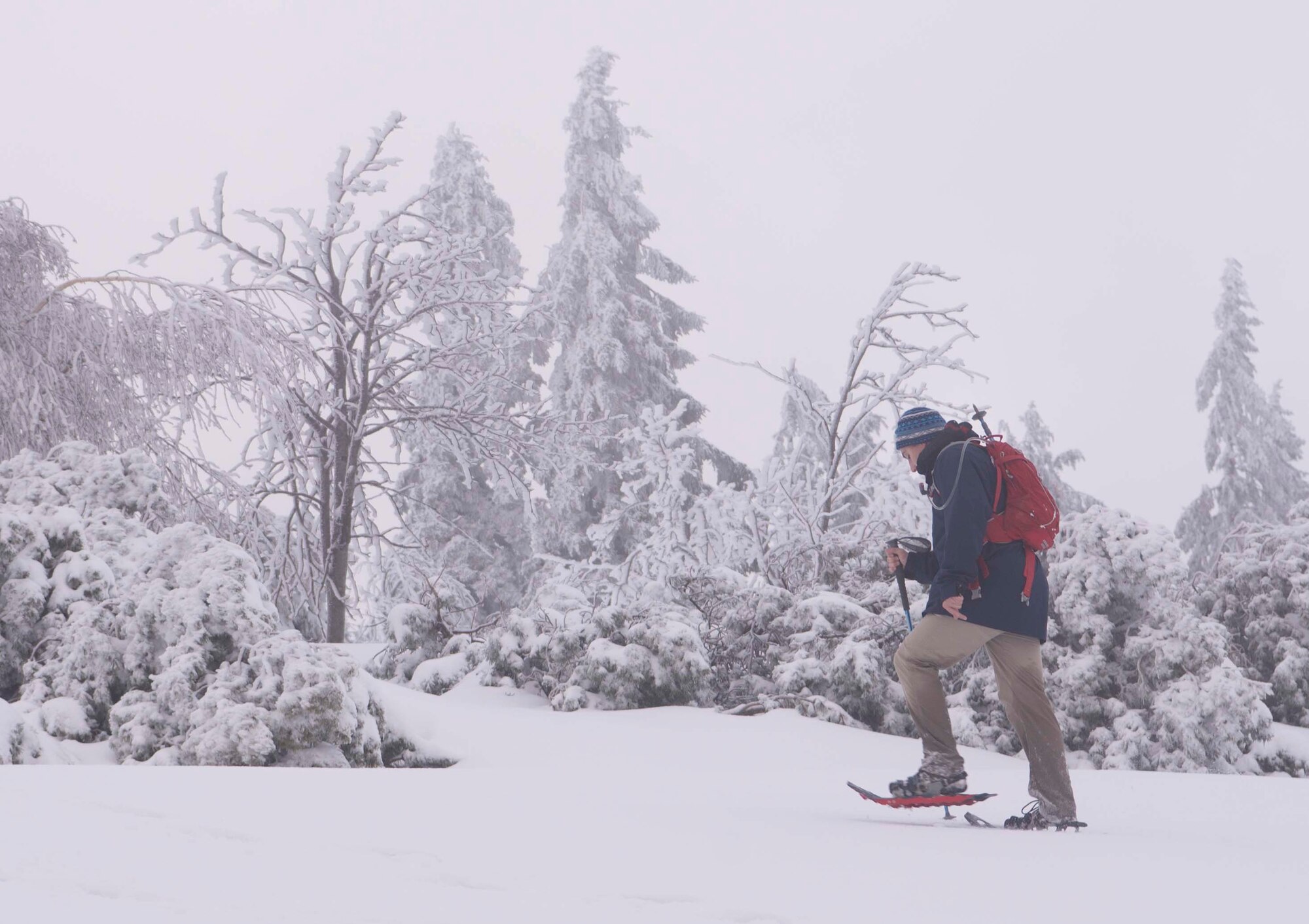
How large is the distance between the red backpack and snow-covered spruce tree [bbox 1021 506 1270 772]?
486 centimetres

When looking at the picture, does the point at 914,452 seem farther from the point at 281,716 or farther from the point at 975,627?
the point at 281,716

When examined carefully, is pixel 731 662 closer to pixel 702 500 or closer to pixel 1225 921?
pixel 702 500

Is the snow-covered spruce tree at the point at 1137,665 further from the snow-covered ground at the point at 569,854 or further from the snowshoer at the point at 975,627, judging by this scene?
the snowshoer at the point at 975,627

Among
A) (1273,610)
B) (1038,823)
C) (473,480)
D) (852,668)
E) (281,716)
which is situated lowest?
(1038,823)

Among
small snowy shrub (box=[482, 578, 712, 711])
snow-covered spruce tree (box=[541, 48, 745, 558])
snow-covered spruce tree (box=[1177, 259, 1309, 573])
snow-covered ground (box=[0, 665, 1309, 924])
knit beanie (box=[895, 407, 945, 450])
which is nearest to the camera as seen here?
snow-covered ground (box=[0, 665, 1309, 924])

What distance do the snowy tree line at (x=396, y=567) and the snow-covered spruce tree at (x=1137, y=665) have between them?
0.03m

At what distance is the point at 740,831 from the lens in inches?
146

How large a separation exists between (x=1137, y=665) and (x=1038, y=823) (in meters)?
5.29

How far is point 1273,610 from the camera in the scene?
10.8 metres

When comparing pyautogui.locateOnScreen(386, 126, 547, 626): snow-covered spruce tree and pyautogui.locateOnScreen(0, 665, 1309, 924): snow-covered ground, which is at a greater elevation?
pyautogui.locateOnScreen(386, 126, 547, 626): snow-covered spruce tree

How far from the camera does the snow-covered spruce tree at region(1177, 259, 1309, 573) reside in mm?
31266

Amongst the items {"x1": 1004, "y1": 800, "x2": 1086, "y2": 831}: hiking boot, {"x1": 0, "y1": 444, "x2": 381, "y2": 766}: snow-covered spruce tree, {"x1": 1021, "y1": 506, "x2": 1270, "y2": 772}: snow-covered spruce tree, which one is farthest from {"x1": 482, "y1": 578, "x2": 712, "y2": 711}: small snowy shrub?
{"x1": 1004, "y1": 800, "x2": 1086, "y2": 831}: hiking boot

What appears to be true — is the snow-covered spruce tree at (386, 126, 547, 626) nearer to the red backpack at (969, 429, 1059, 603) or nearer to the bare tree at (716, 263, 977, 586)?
the bare tree at (716, 263, 977, 586)

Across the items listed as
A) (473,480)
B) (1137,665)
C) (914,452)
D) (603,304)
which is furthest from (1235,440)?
(914,452)
